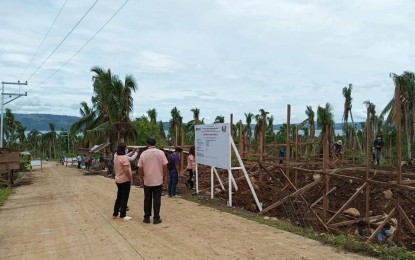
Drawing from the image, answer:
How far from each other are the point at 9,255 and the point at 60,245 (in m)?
0.80

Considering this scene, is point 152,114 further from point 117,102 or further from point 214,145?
point 214,145

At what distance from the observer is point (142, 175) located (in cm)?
855

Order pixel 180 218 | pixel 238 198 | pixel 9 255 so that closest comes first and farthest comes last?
1. pixel 9 255
2. pixel 180 218
3. pixel 238 198

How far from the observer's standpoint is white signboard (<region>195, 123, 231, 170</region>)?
445 inches

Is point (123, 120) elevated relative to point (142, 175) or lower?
elevated

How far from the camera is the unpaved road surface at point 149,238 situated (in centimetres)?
625

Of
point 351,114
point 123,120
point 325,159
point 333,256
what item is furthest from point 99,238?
point 351,114

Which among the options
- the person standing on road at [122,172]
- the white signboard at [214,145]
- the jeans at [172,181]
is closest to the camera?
the person standing on road at [122,172]

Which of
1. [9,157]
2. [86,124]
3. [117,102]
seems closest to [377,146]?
[117,102]

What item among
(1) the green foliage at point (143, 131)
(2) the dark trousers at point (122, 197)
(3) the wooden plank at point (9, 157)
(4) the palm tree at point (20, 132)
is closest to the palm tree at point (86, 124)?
(1) the green foliage at point (143, 131)

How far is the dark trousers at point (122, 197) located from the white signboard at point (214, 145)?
327 cm

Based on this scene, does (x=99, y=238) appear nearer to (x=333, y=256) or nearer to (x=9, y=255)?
(x=9, y=255)

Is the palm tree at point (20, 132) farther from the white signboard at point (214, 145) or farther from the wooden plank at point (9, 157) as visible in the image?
the white signboard at point (214, 145)

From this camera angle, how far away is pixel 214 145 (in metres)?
12.1
